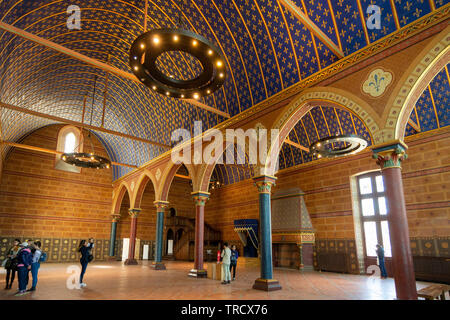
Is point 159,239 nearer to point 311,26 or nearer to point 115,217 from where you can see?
point 115,217

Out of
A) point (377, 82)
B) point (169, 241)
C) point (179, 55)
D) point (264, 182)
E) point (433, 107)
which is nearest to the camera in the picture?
point (377, 82)

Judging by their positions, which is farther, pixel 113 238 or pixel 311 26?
pixel 113 238

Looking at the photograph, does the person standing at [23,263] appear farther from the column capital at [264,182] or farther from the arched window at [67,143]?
the arched window at [67,143]

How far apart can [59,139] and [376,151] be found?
21.6 metres

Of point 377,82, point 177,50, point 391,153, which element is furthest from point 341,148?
point 177,50

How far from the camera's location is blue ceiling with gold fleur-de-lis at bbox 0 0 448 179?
26.7 feet

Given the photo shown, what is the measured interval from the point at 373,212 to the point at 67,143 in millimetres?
20838

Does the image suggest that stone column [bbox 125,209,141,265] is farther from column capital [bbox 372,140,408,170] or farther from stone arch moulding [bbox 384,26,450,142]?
stone arch moulding [bbox 384,26,450,142]

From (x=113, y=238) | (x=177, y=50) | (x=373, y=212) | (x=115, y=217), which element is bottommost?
(x=113, y=238)

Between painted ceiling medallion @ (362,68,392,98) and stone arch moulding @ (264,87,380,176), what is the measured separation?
308 mm

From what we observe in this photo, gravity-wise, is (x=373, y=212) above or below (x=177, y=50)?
below

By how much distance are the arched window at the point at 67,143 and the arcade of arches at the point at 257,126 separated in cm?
10

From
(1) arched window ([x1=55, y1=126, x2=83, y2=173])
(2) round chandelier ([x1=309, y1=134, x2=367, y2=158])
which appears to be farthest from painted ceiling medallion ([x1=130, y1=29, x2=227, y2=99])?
(1) arched window ([x1=55, y1=126, x2=83, y2=173])

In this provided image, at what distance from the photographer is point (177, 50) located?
6.64m
